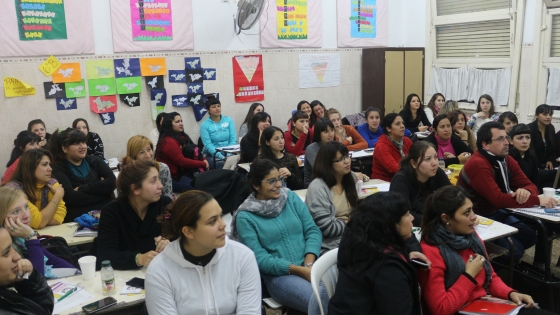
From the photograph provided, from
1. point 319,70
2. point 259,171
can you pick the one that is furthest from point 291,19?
point 259,171

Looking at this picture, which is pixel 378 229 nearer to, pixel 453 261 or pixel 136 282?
pixel 453 261

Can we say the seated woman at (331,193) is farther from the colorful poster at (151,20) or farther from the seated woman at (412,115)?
the seated woman at (412,115)

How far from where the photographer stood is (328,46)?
840cm

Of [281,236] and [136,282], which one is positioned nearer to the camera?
[136,282]

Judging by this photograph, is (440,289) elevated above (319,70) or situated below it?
below

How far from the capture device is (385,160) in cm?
478

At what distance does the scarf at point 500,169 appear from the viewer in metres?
3.79

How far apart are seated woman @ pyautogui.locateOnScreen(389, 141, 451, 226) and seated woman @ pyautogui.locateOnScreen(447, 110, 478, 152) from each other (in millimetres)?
2498

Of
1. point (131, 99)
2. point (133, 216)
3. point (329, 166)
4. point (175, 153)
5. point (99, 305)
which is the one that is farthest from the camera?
point (131, 99)

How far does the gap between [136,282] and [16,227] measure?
2.23ft

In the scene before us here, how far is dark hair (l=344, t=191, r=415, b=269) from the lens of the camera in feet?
6.71

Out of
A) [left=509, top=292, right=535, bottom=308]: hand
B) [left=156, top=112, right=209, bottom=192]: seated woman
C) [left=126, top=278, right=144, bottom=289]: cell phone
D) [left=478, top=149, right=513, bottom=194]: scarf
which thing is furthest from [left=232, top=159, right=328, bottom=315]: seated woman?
[left=156, top=112, right=209, bottom=192]: seated woman

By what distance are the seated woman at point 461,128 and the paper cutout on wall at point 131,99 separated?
3963 mm

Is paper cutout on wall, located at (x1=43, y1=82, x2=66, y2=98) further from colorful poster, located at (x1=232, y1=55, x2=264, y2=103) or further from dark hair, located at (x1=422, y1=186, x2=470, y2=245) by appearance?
dark hair, located at (x1=422, y1=186, x2=470, y2=245)
